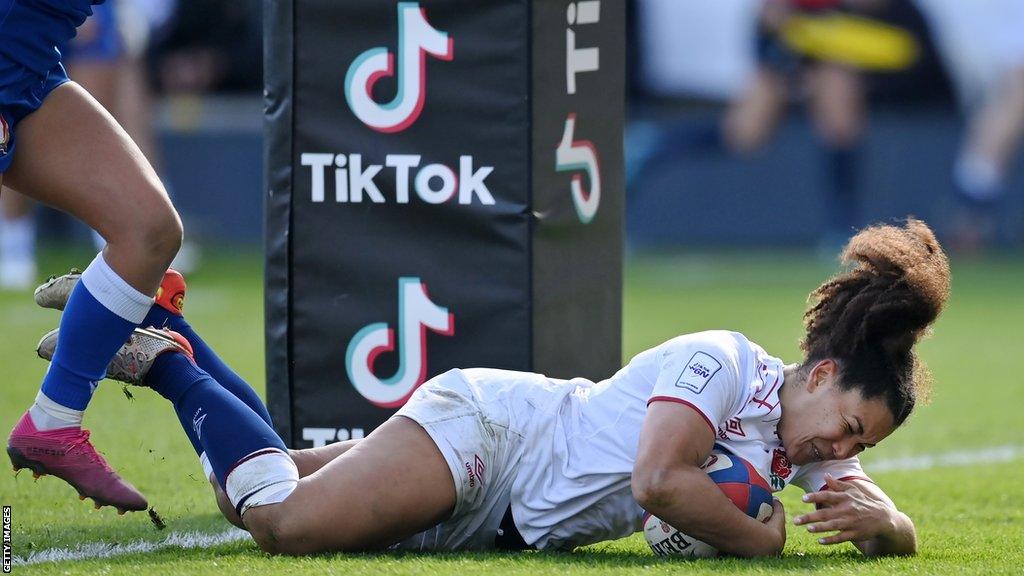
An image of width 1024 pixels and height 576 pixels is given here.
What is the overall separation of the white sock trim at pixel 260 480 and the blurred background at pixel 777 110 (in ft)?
33.8

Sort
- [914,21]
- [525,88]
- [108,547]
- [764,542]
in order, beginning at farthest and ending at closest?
[914,21], [525,88], [108,547], [764,542]

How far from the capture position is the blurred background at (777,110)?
1377 cm

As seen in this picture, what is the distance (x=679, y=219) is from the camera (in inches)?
568

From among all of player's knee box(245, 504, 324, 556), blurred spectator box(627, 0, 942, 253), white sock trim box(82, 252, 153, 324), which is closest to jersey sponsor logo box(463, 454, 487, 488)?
player's knee box(245, 504, 324, 556)

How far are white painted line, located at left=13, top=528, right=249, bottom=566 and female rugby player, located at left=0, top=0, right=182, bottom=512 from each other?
11 centimetres

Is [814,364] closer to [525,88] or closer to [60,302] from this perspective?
[525,88]

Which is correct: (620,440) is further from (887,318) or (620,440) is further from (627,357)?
(627,357)

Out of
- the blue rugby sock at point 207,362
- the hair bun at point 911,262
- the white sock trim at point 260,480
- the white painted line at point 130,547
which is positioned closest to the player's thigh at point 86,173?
the blue rugby sock at point 207,362

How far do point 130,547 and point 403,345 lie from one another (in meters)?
1.00

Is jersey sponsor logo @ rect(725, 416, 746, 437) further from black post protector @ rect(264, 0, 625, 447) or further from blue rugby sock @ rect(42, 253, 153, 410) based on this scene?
blue rugby sock @ rect(42, 253, 153, 410)

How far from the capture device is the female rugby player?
3662 millimetres

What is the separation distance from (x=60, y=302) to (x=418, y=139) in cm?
109

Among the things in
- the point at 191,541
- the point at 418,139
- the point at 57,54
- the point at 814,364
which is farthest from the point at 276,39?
the point at 814,364

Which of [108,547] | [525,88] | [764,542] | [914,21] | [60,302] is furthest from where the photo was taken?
[914,21]
